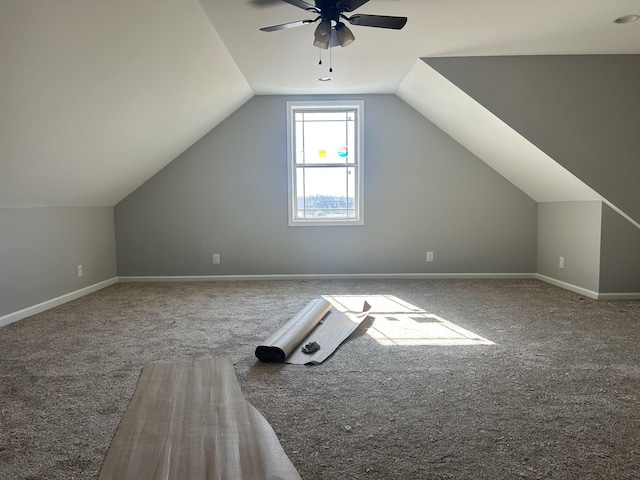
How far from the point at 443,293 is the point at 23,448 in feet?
13.0

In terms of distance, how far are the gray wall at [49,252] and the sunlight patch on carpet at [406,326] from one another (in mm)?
2830

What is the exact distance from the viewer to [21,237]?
12.9ft

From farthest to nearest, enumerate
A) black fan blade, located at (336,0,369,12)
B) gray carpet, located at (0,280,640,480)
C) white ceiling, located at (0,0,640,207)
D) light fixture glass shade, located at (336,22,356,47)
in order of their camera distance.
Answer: light fixture glass shade, located at (336,22,356,47)
black fan blade, located at (336,0,369,12)
white ceiling, located at (0,0,640,207)
gray carpet, located at (0,280,640,480)

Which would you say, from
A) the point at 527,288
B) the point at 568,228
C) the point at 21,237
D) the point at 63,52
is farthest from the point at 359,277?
the point at 63,52

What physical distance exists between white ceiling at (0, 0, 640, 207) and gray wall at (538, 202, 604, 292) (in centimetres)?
164

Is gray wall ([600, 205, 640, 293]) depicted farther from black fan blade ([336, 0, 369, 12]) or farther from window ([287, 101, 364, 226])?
black fan blade ([336, 0, 369, 12])

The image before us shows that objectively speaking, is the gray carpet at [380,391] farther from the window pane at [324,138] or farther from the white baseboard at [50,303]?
the window pane at [324,138]

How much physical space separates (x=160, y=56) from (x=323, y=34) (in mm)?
1313

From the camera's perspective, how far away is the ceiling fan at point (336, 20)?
108 inches

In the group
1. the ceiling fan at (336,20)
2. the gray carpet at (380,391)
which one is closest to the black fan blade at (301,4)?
the ceiling fan at (336,20)

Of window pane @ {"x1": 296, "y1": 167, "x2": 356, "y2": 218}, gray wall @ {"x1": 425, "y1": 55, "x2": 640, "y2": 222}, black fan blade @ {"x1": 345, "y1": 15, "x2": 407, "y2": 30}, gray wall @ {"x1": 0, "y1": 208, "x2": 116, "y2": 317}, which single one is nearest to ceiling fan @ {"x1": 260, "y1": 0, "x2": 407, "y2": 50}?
black fan blade @ {"x1": 345, "y1": 15, "x2": 407, "y2": 30}

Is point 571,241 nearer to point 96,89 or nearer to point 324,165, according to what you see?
point 324,165

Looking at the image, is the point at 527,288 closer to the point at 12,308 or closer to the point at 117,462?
the point at 117,462

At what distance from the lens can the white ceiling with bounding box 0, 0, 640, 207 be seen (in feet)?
8.45
